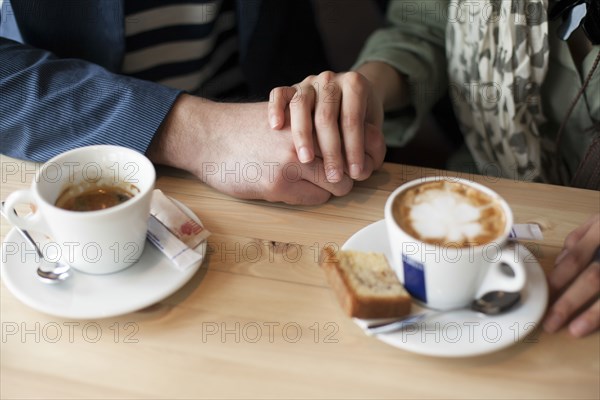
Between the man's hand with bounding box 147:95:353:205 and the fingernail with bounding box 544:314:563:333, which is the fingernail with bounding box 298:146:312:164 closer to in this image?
the man's hand with bounding box 147:95:353:205

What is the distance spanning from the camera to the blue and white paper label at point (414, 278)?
0.65m

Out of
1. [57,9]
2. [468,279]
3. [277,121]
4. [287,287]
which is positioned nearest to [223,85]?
[57,9]

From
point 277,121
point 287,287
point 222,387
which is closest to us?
point 222,387

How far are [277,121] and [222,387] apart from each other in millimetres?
406

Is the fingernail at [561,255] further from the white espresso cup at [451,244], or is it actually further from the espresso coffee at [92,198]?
the espresso coffee at [92,198]

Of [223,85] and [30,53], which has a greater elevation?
[30,53]

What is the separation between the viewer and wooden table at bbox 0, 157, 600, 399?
620 millimetres

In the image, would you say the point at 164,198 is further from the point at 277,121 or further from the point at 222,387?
the point at 222,387

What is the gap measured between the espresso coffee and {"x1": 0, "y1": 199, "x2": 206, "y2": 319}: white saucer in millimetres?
74

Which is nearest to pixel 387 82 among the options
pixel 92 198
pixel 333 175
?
pixel 333 175

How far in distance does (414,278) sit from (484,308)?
83mm

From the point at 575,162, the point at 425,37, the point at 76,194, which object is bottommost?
the point at 575,162

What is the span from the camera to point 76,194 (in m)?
0.75
